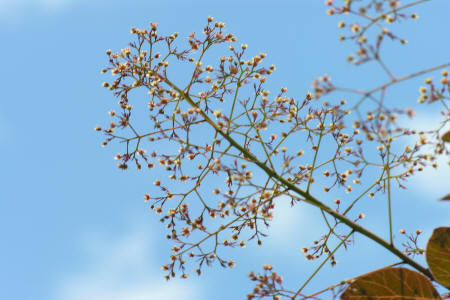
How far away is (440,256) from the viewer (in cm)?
372

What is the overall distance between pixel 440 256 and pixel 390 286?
1.27 ft

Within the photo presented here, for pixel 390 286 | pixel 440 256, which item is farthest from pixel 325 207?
pixel 440 256

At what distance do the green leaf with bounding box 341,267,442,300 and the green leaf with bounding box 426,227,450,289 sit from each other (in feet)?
0.33

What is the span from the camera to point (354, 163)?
4.10m

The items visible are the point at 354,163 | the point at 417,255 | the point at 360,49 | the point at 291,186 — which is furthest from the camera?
the point at 417,255

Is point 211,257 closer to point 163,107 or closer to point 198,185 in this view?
point 198,185

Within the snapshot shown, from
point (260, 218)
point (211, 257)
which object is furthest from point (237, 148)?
point (211, 257)

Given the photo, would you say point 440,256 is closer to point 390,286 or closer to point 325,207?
point 390,286

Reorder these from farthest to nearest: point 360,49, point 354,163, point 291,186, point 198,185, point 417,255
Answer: point 417,255 → point 198,185 → point 354,163 → point 291,186 → point 360,49

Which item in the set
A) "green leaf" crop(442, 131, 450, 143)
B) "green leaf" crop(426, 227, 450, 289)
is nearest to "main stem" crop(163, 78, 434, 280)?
"green leaf" crop(426, 227, 450, 289)

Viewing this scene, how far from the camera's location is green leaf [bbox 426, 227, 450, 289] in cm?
371

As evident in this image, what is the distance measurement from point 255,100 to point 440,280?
191 cm

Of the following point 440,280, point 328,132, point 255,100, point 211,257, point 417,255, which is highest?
point 255,100

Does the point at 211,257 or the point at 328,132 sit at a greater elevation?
the point at 328,132
